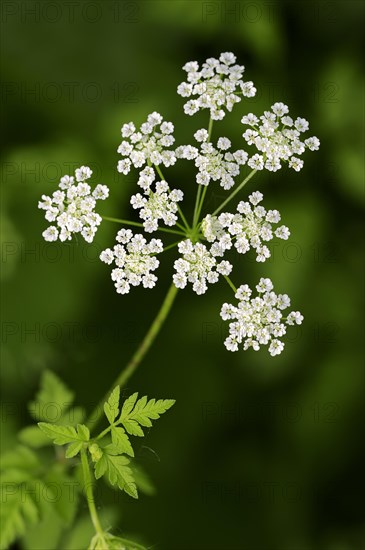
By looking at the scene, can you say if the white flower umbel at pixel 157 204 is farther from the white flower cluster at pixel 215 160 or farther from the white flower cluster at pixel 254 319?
the white flower cluster at pixel 254 319

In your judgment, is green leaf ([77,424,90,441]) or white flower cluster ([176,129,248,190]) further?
white flower cluster ([176,129,248,190])

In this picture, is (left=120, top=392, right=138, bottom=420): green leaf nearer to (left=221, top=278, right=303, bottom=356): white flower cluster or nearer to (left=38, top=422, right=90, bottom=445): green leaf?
(left=38, top=422, right=90, bottom=445): green leaf

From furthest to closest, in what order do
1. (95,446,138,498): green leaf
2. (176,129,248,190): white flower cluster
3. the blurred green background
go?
the blurred green background → (176,129,248,190): white flower cluster → (95,446,138,498): green leaf

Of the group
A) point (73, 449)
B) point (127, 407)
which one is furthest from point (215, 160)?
point (73, 449)

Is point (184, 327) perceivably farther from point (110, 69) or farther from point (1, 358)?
point (110, 69)

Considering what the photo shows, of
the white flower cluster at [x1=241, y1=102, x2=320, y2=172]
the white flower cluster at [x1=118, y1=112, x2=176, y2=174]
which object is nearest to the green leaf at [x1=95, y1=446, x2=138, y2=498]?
the white flower cluster at [x1=118, y1=112, x2=176, y2=174]

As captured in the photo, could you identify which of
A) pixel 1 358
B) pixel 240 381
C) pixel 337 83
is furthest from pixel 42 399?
pixel 337 83

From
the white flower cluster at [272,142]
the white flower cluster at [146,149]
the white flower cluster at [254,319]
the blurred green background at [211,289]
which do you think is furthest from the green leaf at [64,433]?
the blurred green background at [211,289]
